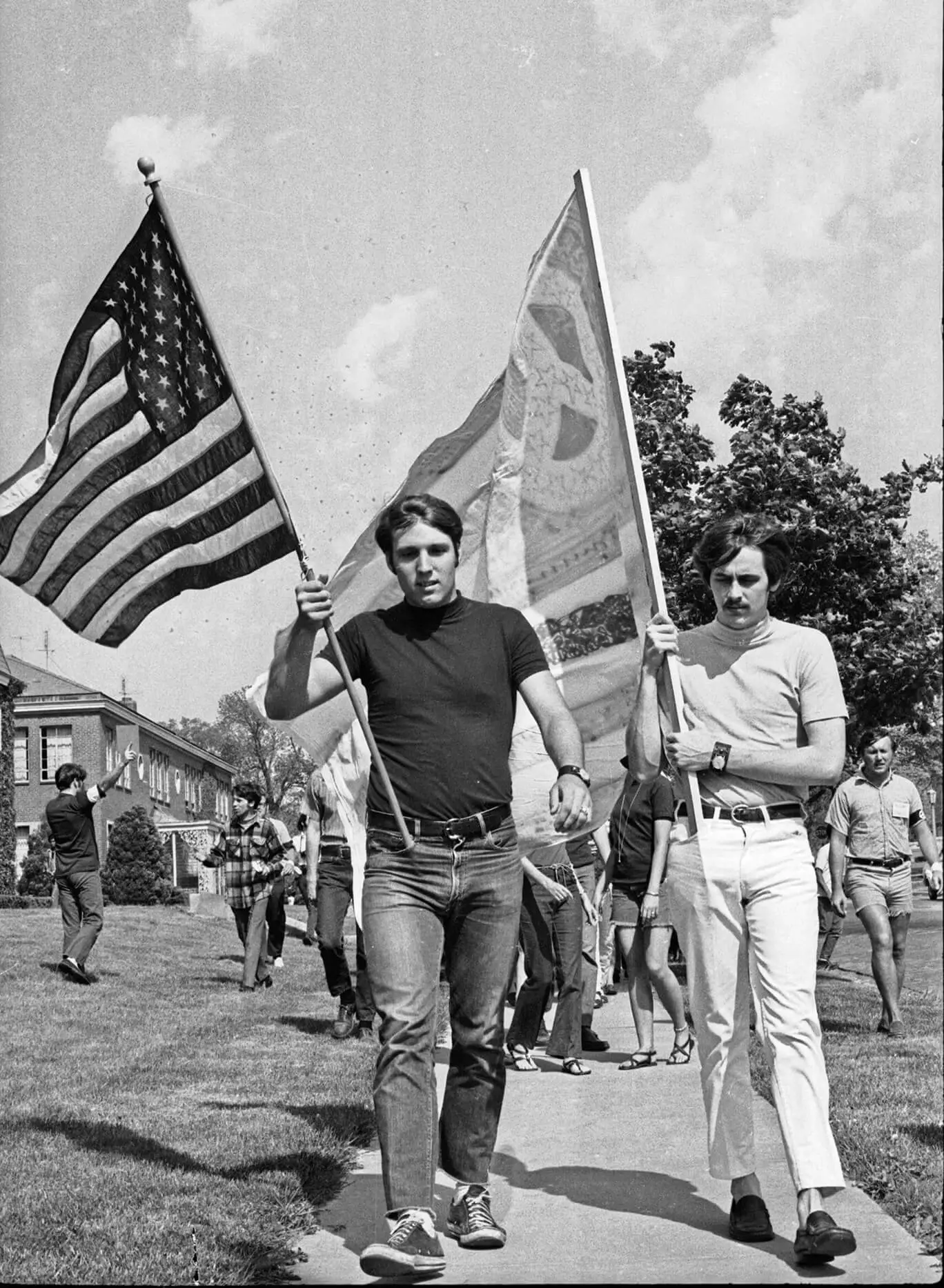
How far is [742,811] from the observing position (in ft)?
16.5

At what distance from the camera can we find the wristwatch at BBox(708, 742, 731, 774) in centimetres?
500

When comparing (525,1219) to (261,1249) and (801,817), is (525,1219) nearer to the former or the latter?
(261,1249)

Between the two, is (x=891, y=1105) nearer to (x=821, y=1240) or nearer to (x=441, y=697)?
(x=821, y=1240)

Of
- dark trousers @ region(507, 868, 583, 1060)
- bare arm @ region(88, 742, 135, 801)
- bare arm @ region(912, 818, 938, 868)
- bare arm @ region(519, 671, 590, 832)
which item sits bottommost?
dark trousers @ region(507, 868, 583, 1060)

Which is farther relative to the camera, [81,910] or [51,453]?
[81,910]

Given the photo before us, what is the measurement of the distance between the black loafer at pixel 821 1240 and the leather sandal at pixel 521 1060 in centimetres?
451

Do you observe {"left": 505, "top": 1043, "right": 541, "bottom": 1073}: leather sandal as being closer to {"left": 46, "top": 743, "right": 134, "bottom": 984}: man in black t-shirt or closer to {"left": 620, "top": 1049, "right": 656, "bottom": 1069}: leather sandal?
{"left": 620, "top": 1049, "right": 656, "bottom": 1069}: leather sandal

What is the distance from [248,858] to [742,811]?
1019 centimetres

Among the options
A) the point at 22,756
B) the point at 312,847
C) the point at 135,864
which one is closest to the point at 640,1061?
the point at 312,847

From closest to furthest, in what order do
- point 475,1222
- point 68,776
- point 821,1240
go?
point 821,1240 < point 475,1222 < point 68,776

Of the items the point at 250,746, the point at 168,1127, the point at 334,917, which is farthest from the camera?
the point at 250,746

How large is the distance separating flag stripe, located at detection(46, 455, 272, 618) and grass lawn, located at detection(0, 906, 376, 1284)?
214 centimetres

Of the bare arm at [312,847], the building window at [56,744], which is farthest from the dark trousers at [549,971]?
the building window at [56,744]

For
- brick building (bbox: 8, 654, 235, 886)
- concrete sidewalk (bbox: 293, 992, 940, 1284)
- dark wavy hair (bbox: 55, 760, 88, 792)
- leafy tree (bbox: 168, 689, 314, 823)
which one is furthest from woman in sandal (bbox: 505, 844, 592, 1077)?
leafy tree (bbox: 168, 689, 314, 823)
